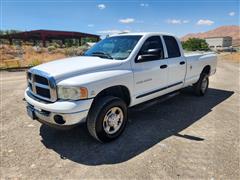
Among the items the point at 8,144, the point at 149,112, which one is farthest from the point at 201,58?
the point at 8,144

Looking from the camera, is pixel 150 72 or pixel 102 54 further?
pixel 102 54

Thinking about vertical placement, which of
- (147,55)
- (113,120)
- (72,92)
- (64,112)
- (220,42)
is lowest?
(113,120)

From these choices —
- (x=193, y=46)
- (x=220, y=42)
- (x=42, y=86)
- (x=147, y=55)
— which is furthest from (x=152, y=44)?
(x=220, y=42)

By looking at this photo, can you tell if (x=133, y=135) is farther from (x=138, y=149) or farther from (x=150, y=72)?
(x=150, y=72)

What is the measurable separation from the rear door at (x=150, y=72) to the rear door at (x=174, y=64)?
0.76 feet

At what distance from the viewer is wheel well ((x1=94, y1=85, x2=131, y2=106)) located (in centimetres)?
387

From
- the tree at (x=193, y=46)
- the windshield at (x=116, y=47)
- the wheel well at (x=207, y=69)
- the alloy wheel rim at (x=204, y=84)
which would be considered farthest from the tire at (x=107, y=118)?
the tree at (x=193, y=46)

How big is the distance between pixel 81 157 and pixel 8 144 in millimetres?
1463

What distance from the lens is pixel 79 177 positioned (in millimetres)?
3021

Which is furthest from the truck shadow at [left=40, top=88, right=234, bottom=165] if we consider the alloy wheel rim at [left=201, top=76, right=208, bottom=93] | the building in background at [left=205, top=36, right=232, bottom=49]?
the building in background at [left=205, top=36, right=232, bottom=49]

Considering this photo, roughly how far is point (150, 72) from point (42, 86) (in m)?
2.10

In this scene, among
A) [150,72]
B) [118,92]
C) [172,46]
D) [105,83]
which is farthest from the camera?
[172,46]

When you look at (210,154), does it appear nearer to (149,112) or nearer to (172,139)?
(172,139)

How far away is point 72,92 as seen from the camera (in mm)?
3314
